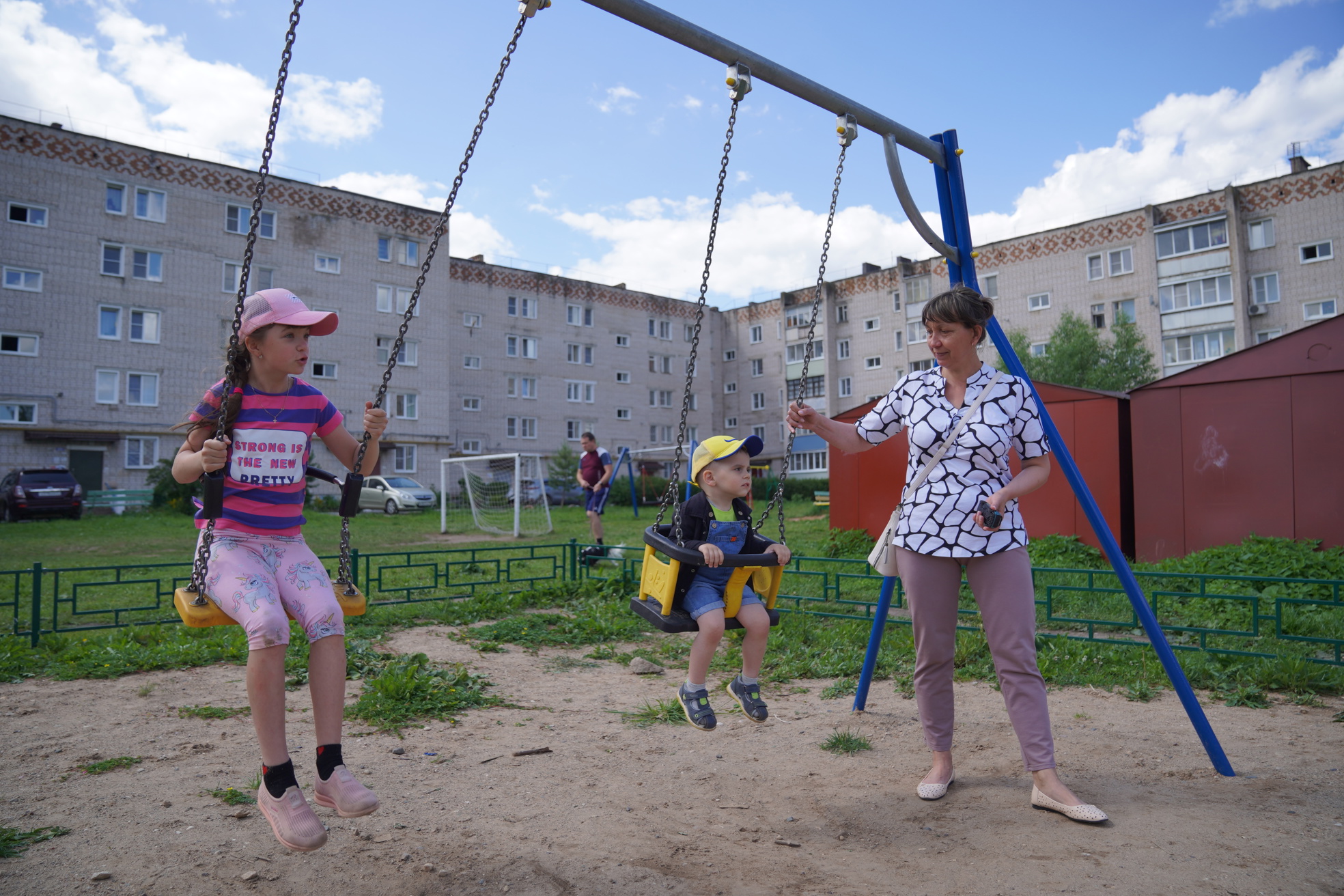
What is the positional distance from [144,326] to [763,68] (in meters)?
31.4

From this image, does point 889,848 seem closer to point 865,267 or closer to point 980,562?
point 980,562

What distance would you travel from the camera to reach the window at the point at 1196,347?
31.7m

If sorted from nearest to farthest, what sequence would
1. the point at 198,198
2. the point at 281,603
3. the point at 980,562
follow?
the point at 281,603, the point at 980,562, the point at 198,198

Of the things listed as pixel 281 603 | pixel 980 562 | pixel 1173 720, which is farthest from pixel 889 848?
pixel 1173 720

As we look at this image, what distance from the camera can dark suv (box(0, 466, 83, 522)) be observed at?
70.6ft

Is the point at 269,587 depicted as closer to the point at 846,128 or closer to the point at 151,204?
the point at 846,128

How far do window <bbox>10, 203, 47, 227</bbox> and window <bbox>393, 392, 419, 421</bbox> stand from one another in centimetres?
1309

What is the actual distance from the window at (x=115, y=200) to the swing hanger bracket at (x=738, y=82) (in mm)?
31813

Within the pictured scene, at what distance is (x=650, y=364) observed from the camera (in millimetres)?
46719

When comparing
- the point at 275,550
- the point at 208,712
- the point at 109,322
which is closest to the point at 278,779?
the point at 275,550

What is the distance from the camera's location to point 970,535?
312 cm

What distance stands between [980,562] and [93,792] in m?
3.81

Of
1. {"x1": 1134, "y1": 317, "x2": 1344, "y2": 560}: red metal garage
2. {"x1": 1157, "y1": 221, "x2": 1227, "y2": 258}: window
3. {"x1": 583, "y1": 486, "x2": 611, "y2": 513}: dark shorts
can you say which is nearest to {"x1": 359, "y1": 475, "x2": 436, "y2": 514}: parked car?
{"x1": 583, "y1": 486, "x2": 611, "y2": 513}: dark shorts

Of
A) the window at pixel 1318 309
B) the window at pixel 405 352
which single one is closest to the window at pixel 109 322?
the window at pixel 405 352
